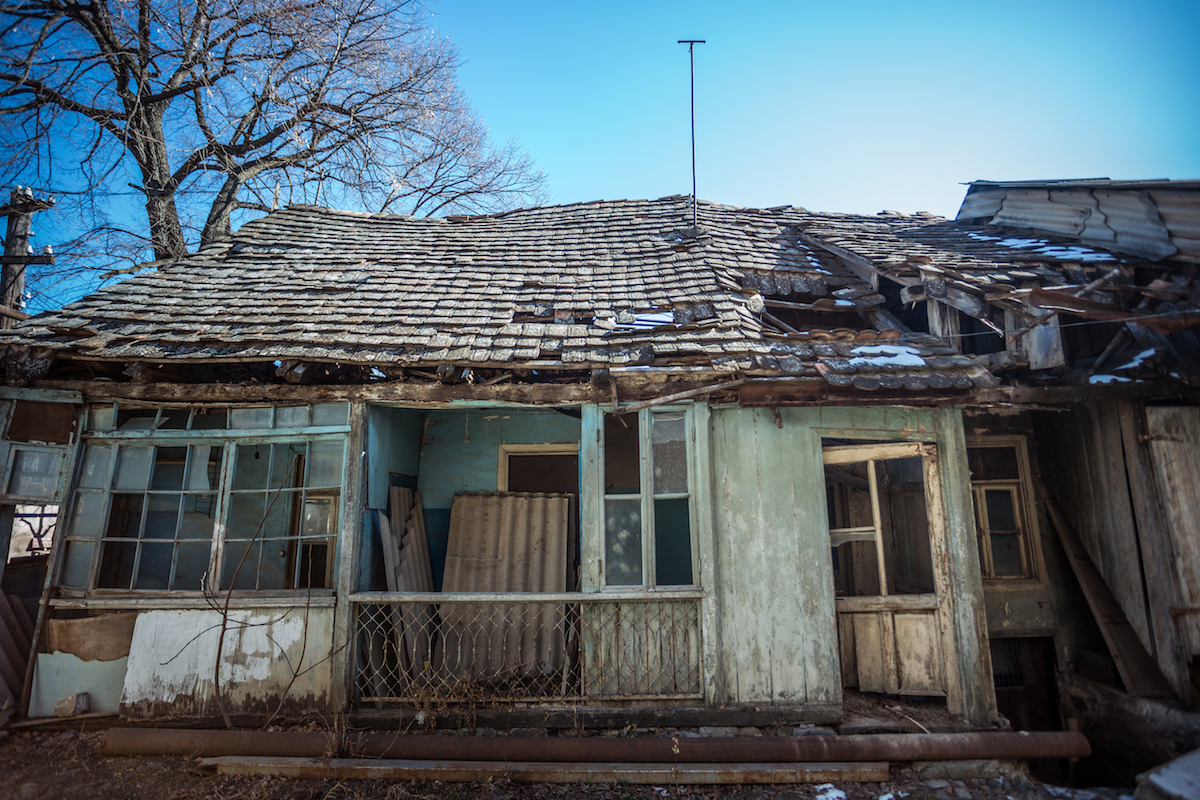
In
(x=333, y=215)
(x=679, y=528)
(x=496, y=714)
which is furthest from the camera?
(x=333, y=215)

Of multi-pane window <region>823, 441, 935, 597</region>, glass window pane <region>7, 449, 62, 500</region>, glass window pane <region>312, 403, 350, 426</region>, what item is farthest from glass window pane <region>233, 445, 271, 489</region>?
multi-pane window <region>823, 441, 935, 597</region>

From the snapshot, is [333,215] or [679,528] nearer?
[679,528]

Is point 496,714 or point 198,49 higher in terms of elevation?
point 198,49

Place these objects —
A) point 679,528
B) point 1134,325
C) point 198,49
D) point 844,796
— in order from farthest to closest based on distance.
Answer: point 198,49 → point 679,528 → point 1134,325 → point 844,796

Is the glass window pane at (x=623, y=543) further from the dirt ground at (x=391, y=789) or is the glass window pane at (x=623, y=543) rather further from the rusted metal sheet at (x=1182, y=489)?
the rusted metal sheet at (x=1182, y=489)

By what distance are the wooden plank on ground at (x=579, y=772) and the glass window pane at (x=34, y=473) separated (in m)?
3.36

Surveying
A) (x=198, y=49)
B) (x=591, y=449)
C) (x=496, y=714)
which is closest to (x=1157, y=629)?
(x=591, y=449)

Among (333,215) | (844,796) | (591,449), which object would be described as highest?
(333,215)

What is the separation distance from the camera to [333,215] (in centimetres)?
967

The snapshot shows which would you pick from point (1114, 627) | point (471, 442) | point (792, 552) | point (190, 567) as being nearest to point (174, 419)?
point (190, 567)

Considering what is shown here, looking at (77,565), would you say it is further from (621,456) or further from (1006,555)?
→ (1006,555)

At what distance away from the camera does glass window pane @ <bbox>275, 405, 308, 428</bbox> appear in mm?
5555

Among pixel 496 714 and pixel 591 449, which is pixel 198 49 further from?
pixel 496 714

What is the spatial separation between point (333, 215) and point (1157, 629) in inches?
453
